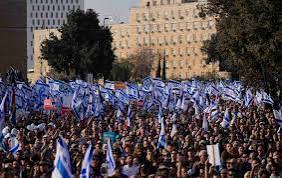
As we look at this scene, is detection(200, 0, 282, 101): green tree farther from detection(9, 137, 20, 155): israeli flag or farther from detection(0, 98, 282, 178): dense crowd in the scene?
detection(9, 137, 20, 155): israeli flag

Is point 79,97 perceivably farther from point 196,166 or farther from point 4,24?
point 4,24

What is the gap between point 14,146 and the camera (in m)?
19.7

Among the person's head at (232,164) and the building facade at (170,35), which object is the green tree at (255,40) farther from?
the building facade at (170,35)

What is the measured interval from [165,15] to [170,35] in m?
4.08

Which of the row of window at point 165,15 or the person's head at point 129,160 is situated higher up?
the row of window at point 165,15

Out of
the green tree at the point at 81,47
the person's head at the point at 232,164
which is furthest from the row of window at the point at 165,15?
the person's head at the point at 232,164

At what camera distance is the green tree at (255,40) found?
1145 inches

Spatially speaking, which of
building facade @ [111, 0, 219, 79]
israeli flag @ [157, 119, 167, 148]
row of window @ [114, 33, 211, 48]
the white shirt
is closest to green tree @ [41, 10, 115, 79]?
israeli flag @ [157, 119, 167, 148]

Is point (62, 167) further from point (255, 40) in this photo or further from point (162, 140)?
point (255, 40)

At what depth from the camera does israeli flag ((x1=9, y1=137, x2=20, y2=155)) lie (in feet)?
62.3

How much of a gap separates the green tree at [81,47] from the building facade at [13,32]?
4.68 meters

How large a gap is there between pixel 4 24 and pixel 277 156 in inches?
2640

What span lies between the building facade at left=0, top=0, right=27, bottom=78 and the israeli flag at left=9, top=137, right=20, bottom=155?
59950 millimetres

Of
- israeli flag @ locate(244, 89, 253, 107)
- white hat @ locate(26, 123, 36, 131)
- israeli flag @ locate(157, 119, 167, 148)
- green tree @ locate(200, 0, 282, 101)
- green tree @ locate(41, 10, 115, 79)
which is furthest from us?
green tree @ locate(41, 10, 115, 79)
